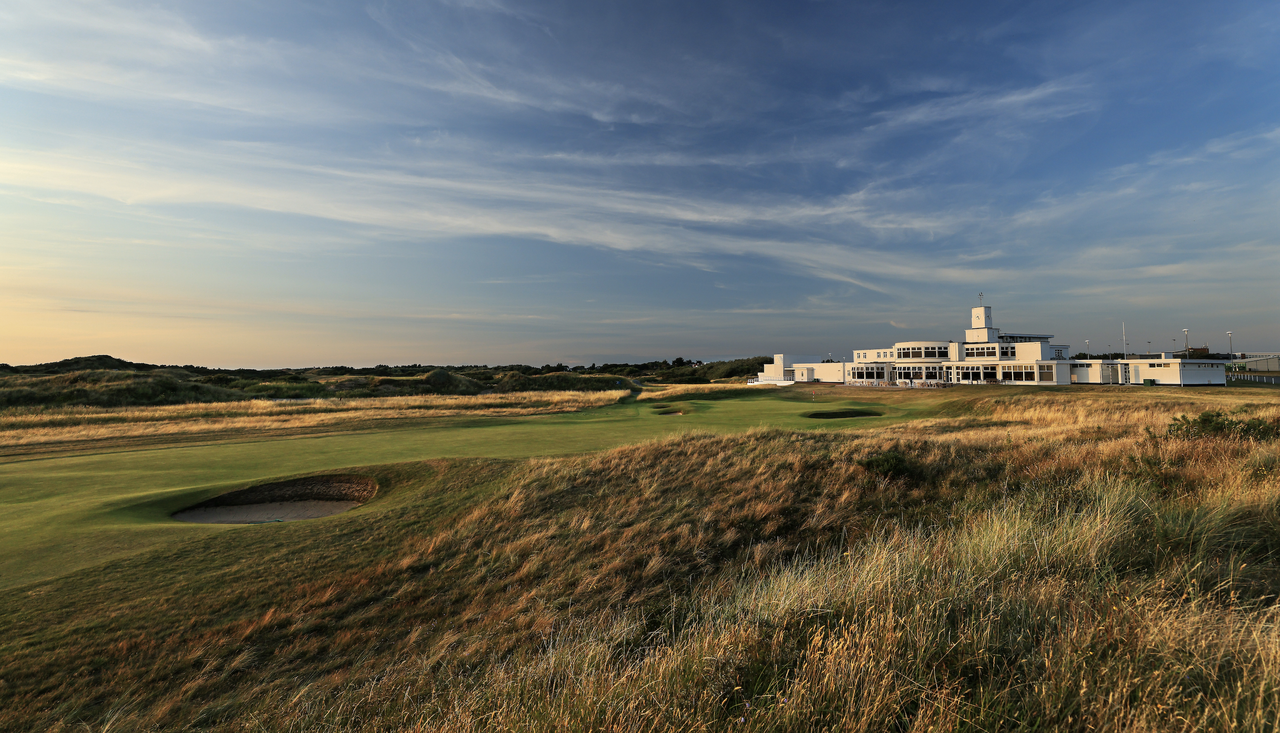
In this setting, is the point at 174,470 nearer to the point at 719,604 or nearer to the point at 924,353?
the point at 719,604

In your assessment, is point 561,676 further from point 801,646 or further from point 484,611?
point 484,611

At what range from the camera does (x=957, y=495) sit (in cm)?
954

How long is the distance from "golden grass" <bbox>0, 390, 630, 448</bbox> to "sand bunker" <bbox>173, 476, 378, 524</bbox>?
12.4 metres

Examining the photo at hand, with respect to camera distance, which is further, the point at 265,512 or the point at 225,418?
the point at 225,418

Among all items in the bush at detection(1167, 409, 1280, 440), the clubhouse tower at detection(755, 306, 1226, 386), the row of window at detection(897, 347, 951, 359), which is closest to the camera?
the bush at detection(1167, 409, 1280, 440)

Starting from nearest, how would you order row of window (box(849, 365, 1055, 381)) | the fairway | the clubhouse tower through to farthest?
1. the fairway
2. the clubhouse tower
3. row of window (box(849, 365, 1055, 381))

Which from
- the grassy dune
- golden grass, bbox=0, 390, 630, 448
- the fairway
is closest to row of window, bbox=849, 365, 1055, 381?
the fairway

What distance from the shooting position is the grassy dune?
3035 millimetres

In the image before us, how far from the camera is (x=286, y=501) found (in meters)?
12.8

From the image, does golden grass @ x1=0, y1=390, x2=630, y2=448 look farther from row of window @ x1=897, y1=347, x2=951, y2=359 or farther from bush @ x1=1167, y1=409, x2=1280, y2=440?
row of window @ x1=897, y1=347, x2=951, y2=359

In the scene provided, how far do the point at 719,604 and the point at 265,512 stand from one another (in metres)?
11.5

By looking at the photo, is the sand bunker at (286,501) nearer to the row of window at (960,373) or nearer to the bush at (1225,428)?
the bush at (1225,428)

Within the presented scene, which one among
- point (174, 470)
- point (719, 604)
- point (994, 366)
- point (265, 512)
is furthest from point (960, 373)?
point (174, 470)

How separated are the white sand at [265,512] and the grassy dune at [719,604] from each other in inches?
65.1
